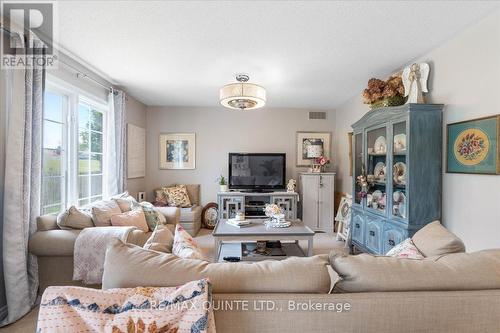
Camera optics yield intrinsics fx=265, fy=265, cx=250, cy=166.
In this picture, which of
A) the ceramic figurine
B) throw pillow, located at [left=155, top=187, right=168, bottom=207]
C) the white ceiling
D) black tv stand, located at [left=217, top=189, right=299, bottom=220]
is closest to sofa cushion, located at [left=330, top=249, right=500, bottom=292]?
the white ceiling

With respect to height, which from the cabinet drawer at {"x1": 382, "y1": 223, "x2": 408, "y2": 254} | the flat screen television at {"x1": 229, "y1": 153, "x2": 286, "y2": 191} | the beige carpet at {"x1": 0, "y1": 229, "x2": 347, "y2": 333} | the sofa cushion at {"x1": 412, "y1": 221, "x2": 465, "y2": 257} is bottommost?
the beige carpet at {"x1": 0, "y1": 229, "x2": 347, "y2": 333}

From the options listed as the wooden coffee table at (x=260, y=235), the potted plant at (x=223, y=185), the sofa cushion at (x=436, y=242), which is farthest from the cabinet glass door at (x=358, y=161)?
the potted plant at (x=223, y=185)

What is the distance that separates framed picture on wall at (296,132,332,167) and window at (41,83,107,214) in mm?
3491

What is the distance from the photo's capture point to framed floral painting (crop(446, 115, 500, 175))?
201 centimetres

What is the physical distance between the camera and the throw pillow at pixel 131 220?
2803 millimetres

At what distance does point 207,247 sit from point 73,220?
6.39 ft

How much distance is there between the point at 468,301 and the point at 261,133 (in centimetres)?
454

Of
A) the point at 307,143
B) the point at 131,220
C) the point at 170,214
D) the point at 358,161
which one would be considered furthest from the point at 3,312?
the point at 307,143

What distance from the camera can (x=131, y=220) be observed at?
9.53 feet

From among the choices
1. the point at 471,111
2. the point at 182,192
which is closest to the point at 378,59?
the point at 471,111

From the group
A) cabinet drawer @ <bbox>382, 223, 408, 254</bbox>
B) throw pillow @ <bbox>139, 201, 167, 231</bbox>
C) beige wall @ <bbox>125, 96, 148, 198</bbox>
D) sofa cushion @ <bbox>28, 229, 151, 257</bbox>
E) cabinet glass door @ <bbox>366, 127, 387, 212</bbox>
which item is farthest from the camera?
beige wall @ <bbox>125, 96, 148, 198</bbox>

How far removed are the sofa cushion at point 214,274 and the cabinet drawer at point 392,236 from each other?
77.1 inches

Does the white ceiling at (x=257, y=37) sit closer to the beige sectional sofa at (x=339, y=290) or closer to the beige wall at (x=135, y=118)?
the beige wall at (x=135, y=118)

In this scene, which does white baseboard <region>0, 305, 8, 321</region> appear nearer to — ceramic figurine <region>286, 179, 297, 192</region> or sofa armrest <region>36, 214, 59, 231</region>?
sofa armrest <region>36, 214, 59, 231</region>
